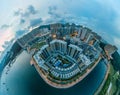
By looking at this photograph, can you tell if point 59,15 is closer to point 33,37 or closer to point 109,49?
point 33,37

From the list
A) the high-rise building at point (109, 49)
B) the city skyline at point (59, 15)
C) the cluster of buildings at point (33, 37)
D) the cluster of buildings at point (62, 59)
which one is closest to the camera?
the cluster of buildings at point (62, 59)

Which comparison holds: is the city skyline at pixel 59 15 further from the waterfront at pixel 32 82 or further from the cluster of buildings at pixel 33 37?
the waterfront at pixel 32 82

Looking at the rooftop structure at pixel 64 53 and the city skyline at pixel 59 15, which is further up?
the city skyline at pixel 59 15

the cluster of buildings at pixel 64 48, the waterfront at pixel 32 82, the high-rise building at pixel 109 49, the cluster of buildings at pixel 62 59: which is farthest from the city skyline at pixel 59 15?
the cluster of buildings at pixel 62 59

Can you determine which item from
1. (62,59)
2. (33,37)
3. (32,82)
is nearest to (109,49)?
(62,59)

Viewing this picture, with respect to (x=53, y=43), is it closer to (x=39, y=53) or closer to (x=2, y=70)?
(x=39, y=53)

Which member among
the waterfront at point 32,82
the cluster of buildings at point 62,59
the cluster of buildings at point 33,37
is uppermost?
the cluster of buildings at point 33,37

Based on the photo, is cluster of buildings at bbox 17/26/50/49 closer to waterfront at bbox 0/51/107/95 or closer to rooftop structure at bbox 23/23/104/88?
rooftop structure at bbox 23/23/104/88

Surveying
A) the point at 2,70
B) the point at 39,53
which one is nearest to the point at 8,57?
the point at 2,70
